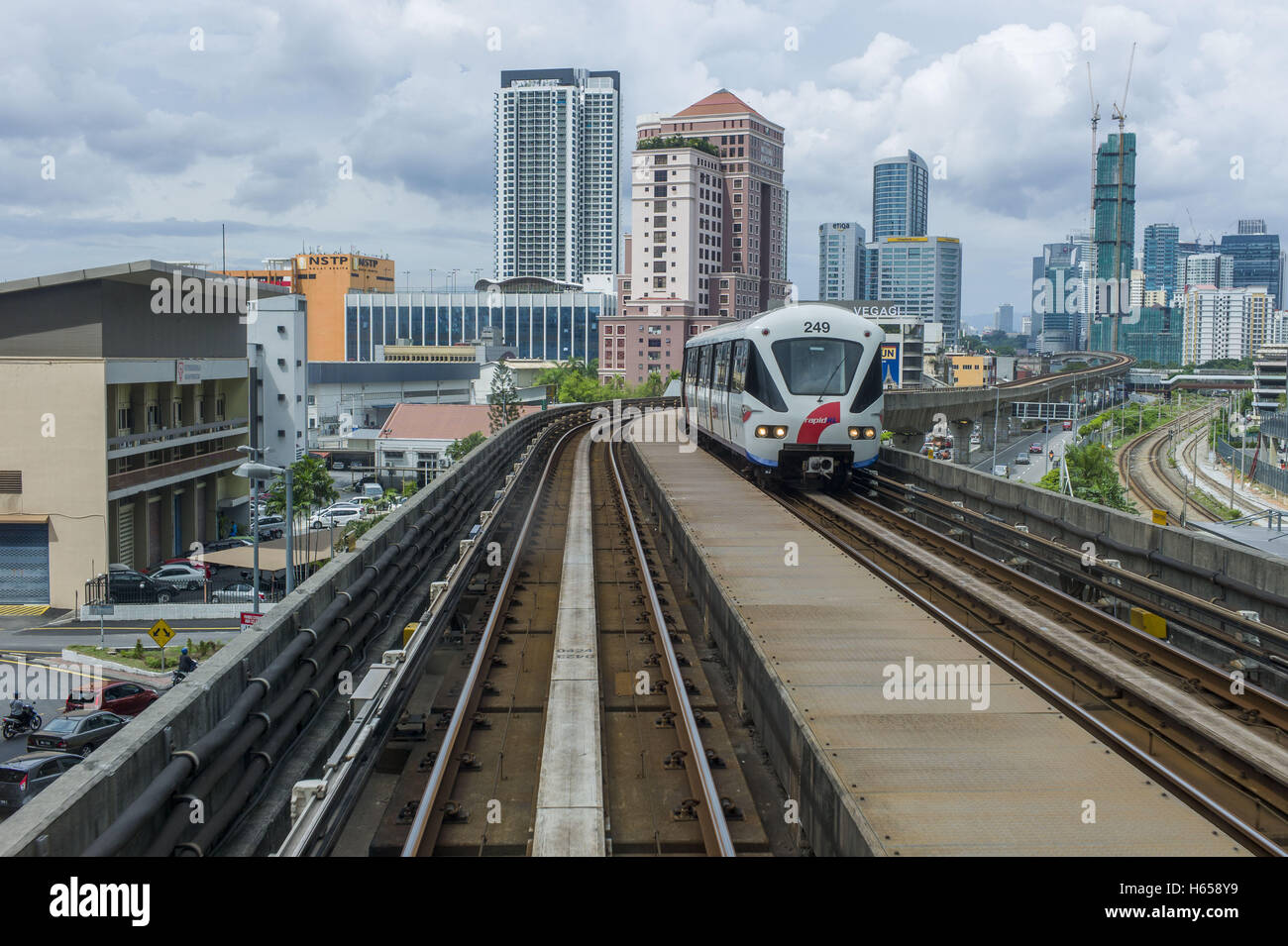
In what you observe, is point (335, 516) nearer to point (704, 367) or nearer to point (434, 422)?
point (434, 422)

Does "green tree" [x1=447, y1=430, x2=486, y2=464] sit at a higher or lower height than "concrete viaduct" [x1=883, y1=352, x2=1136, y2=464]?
lower

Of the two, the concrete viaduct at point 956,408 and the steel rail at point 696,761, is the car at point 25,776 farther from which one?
the concrete viaduct at point 956,408

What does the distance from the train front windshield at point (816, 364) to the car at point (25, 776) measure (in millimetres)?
13183

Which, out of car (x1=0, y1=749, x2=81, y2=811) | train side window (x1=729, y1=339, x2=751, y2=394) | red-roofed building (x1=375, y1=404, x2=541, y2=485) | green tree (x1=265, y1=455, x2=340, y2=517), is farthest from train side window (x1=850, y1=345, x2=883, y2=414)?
red-roofed building (x1=375, y1=404, x2=541, y2=485)

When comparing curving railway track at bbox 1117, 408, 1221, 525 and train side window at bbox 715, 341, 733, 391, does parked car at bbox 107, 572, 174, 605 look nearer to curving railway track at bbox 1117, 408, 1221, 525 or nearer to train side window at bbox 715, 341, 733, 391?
train side window at bbox 715, 341, 733, 391

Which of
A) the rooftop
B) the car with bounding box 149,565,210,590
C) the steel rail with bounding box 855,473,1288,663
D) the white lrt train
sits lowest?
the car with bounding box 149,565,210,590

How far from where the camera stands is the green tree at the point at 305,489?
153ft

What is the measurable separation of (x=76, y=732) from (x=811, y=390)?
49.1 ft

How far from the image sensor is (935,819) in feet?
20.3

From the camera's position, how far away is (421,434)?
75812 mm

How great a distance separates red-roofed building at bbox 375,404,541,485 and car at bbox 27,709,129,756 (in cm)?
4817

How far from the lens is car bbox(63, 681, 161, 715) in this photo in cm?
2402

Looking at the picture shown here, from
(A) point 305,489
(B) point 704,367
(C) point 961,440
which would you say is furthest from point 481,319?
(B) point 704,367

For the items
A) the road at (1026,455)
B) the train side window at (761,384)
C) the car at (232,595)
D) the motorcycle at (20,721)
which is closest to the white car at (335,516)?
the car at (232,595)
